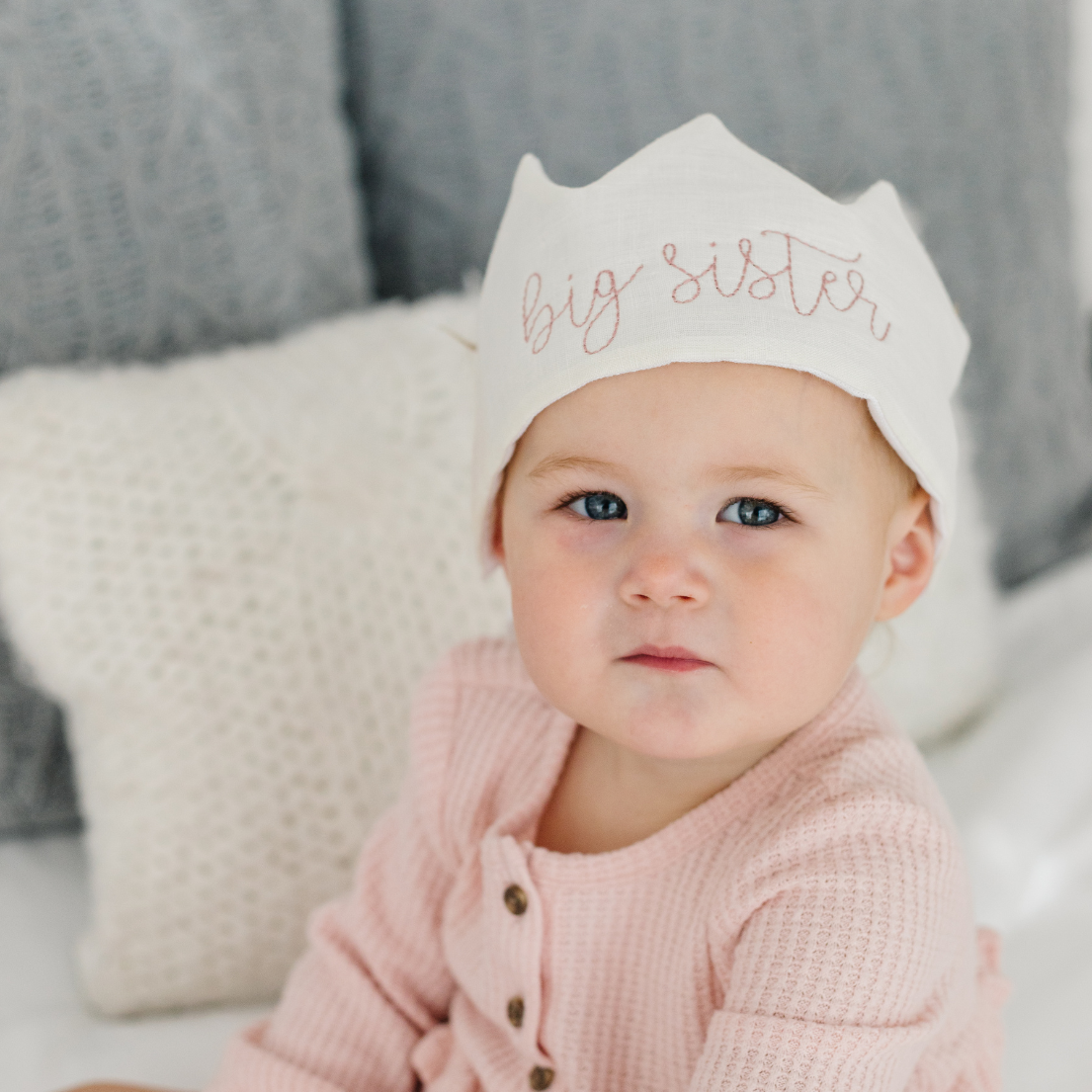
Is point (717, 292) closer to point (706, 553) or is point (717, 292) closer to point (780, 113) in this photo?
point (706, 553)

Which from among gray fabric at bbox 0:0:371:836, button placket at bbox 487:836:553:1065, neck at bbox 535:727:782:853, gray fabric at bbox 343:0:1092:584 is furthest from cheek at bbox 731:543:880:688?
gray fabric at bbox 0:0:371:836

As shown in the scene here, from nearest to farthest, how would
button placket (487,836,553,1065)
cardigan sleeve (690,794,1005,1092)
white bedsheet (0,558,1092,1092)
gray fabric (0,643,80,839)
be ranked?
cardigan sleeve (690,794,1005,1092)
button placket (487,836,553,1065)
white bedsheet (0,558,1092,1092)
gray fabric (0,643,80,839)

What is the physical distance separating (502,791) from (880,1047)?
340mm

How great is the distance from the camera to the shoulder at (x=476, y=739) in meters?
0.88

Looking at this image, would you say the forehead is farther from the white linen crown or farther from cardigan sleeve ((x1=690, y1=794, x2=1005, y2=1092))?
cardigan sleeve ((x1=690, y1=794, x2=1005, y2=1092))

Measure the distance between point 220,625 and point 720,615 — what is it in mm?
529

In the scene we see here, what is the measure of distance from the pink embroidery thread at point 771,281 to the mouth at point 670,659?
199 millimetres

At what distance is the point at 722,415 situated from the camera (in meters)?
0.66

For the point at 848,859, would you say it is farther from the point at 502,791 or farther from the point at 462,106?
the point at 462,106

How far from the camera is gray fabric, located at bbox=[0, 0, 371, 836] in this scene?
3.42 ft

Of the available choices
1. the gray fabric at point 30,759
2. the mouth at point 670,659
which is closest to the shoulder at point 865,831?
the mouth at point 670,659

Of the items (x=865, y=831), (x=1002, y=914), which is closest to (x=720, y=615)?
(x=865, y=831)

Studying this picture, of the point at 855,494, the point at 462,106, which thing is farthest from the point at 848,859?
the point at 462,106

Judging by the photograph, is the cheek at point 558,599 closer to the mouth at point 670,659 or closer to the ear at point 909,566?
the mouth at point 670,659
